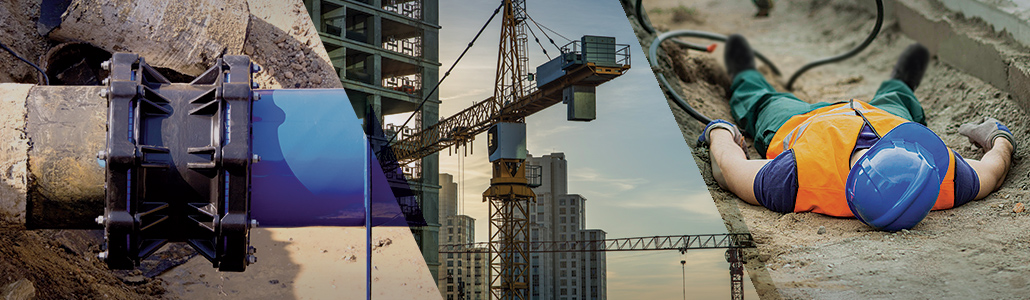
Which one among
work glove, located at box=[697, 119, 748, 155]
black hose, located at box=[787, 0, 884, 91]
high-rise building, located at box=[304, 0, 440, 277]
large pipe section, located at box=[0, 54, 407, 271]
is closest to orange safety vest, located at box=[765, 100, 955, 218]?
work glove, located at box=[697, 119, 748, 155]

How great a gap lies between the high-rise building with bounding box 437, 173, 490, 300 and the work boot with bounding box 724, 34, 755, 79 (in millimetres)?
1185

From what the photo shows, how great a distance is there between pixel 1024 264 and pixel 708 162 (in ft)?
2.62

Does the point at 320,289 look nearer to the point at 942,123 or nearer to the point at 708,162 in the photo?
the point at 708,162

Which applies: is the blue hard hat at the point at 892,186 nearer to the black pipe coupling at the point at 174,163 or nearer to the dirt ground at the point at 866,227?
the dirt ground at the point at 866,227

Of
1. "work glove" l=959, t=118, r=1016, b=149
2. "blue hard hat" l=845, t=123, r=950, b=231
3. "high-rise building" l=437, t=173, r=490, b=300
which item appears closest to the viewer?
"blue hard hat" l=845, t=123, r=950, b=231

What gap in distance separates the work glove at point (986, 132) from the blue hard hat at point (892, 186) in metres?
0.40

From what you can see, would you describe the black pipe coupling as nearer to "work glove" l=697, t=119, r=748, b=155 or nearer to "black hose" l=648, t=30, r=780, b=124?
"black hose" l=648, t=30, r=780, b=124

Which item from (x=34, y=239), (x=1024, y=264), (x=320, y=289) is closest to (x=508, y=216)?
(x=320, y=289)

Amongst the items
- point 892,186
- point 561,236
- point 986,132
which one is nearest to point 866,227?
point 892,186

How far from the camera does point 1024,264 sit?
151cm

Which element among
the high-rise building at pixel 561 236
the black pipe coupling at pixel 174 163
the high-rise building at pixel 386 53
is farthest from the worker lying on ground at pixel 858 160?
the black pipe coupling at pixel 174 163

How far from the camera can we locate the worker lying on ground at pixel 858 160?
1.71 meters

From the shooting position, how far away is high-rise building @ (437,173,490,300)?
2.33 metres

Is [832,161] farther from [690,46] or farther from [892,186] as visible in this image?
[690,46]
